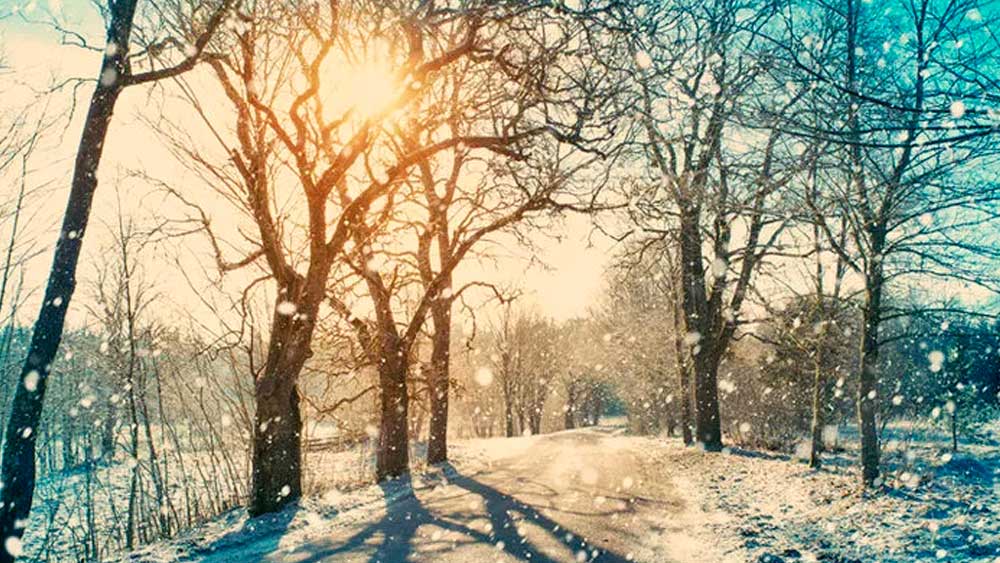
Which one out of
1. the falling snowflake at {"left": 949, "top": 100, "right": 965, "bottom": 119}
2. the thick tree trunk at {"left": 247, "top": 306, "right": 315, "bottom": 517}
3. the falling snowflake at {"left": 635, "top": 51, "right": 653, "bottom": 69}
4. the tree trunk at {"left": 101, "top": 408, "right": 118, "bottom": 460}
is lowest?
the tree trunk at {"left": 101, "top": 408, "right": 118, "bottom": 460}

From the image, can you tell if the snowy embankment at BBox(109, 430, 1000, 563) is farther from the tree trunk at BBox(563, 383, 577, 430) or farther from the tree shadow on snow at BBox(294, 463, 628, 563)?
the tree trunk at BBox(563, 383, 577, 430)

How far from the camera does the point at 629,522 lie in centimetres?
783

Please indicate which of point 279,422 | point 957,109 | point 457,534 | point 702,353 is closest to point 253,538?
point 279,422

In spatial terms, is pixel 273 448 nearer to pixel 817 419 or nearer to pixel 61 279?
pixel 61 279

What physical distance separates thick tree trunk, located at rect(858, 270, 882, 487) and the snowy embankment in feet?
1.45

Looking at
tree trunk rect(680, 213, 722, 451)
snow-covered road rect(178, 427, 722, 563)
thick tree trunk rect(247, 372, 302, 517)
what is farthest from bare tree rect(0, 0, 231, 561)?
tree trunk rect(680, 213, 722, 451)

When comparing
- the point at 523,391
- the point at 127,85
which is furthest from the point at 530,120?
the point at 523,391

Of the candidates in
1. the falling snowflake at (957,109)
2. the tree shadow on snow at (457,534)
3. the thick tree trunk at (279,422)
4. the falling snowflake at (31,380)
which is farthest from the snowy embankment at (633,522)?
the falling snowflake at (957,109)

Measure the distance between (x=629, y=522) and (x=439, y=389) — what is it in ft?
31.2

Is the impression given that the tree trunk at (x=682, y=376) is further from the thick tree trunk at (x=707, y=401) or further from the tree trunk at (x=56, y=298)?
the tree trunk at (x=56, y=298)

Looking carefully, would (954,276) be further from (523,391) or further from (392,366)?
(523,391)

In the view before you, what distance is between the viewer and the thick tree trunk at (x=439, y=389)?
16953 millimetres

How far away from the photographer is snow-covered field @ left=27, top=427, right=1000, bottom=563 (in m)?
6.21

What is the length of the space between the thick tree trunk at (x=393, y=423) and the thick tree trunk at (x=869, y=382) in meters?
9.19
